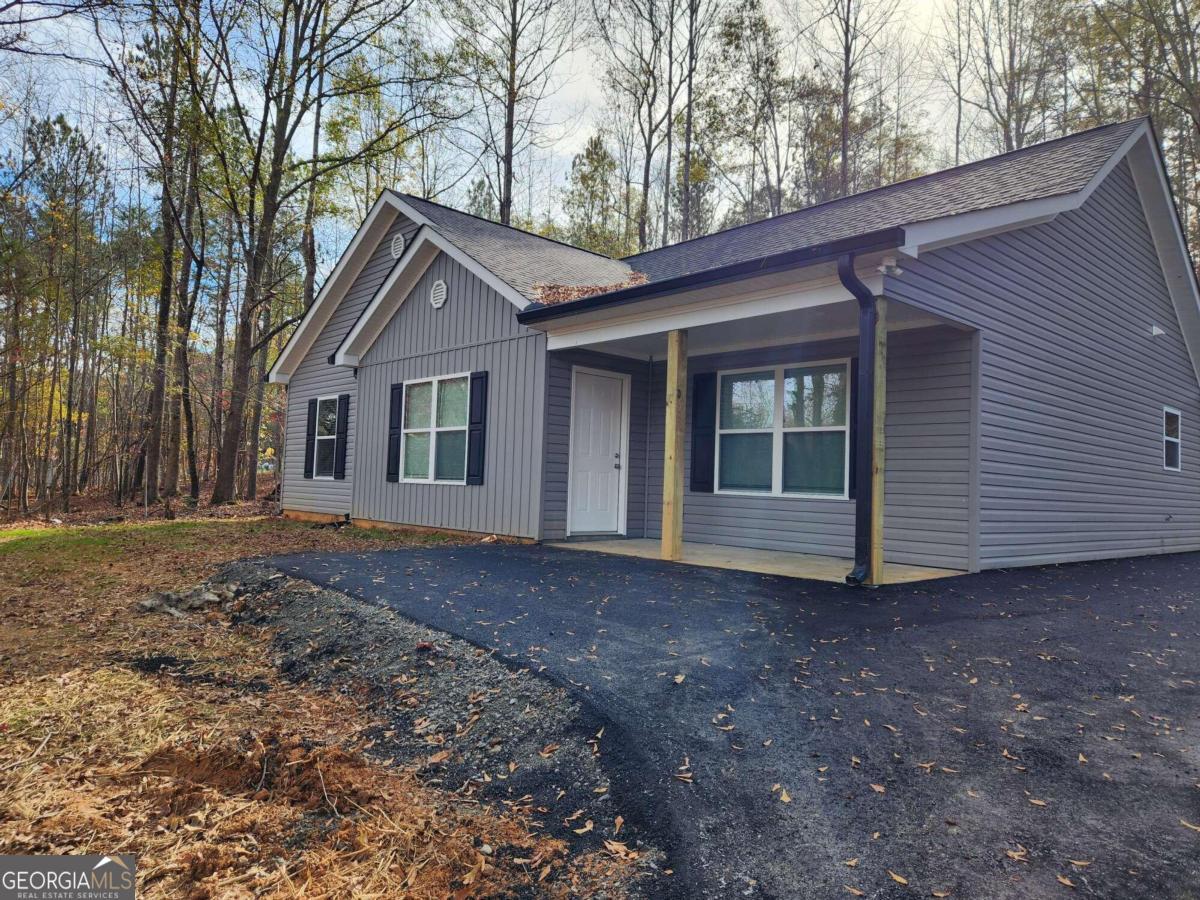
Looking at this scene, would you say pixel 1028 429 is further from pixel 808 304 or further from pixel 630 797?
pixel 630 797

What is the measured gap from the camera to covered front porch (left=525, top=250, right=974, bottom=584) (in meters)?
5.34

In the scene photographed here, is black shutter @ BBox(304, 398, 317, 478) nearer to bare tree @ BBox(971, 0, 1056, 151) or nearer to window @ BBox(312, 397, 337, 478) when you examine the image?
window @ BBox(312, 397, 337, 478)

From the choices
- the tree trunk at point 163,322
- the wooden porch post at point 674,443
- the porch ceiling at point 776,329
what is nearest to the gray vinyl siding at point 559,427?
the porch ceiling at point 776,329

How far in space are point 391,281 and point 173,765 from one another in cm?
782

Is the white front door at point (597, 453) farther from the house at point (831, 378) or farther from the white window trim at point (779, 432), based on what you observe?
the white window trim at point (779, 432)

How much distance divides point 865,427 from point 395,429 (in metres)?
6.69

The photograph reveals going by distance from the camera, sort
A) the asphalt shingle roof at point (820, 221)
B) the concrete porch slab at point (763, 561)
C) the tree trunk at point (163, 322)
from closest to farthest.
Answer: the concrete porch slab at point (763, 561)
the asphalt shingle roof at point (820, 221)
the tree trunk at point (163, 322)

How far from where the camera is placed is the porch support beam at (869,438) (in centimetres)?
484

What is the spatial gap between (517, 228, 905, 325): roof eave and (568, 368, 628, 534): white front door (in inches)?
41.7

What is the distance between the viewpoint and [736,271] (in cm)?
530

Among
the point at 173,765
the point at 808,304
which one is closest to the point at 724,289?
the point at 808,304

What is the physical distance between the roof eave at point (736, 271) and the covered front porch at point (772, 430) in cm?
11

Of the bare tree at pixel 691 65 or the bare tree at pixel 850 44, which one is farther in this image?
the bare tree at pixel 691 65

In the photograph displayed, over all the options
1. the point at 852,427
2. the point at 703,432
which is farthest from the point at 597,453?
the point at 852,427
